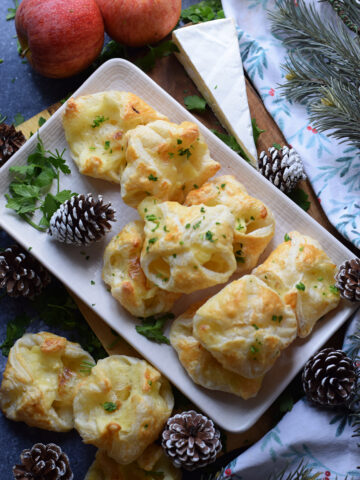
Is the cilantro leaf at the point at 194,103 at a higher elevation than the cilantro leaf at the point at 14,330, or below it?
higher

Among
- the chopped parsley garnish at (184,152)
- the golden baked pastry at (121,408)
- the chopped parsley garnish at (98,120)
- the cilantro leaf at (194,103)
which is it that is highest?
the chopped parsley garnish at (98,120)

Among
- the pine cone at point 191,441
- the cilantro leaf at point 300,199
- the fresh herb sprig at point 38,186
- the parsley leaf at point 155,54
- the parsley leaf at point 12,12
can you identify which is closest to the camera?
the pine cone at point 191,441

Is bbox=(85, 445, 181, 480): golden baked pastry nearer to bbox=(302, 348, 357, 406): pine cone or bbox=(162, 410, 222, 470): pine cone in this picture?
bbox=(162, 410, 222, 470): pine cone

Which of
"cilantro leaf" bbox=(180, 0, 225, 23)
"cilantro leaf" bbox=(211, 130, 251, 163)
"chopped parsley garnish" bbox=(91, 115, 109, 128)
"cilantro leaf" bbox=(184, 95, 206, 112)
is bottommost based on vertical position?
"cilantro leaf" bbox=(211, 130, 251, 163)

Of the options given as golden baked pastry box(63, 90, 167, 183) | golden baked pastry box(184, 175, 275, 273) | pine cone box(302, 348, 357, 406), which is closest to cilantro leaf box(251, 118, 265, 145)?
golden baked pastry box(184, 175, 275, 273)

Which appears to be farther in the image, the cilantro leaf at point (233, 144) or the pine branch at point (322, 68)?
the cilantro leaf at point (233, 144)

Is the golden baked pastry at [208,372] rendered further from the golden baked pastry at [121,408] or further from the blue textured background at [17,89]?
the blue textured background at [17,89]

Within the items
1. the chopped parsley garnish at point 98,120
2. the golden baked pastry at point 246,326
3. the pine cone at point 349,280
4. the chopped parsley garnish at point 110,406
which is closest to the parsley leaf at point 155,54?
the chopped parsley garnish at point 98,120
